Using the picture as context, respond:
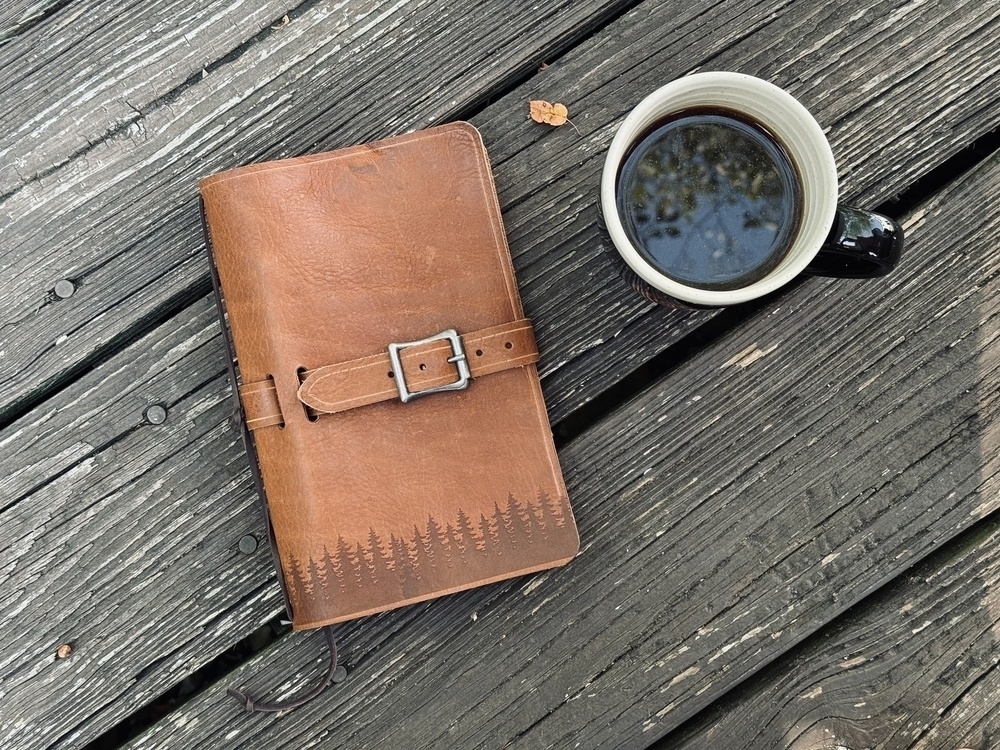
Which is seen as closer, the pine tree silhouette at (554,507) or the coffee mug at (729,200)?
the coffee mug at (729,200)

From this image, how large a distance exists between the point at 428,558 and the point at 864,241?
798mm

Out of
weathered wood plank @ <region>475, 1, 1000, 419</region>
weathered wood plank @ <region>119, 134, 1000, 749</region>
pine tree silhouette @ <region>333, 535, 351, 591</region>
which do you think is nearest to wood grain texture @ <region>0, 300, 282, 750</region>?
weathered wood plank @ <region>119, 134, 1000, 749</region>

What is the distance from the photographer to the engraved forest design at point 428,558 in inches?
43.9

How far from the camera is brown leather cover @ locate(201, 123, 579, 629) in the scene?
3.51 ft

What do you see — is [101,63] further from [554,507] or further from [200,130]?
[554,507]

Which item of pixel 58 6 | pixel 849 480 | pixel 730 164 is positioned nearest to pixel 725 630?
pixel 849 480


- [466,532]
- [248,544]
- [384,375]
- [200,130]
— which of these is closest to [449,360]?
[384,375]

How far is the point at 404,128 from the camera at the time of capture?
49.7 inches

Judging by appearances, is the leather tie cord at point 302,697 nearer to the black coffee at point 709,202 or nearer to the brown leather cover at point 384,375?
the brown leather cover at point 384,375

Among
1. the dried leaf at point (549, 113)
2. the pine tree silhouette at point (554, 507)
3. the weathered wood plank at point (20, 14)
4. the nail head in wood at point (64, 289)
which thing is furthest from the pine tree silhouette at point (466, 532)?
the weathered wood plank at point (20, 14)

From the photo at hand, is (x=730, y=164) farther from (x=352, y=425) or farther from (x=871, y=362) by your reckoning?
(x=352, y=425)

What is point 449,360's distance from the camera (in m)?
1.08

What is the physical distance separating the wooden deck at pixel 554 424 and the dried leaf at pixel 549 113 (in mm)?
34

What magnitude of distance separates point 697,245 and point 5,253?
3.99 feet
